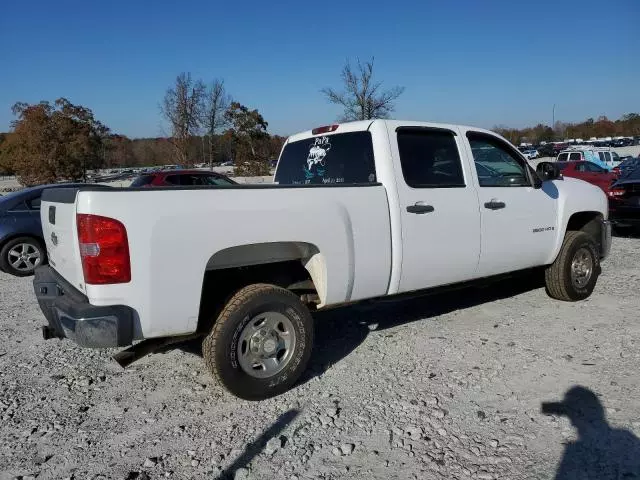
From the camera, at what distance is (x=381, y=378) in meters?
3.98

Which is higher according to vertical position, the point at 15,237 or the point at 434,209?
the point at 434,209

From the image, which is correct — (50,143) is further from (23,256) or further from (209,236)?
(209,236)

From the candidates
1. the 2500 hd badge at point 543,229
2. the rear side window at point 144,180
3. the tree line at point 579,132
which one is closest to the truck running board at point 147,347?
the 2500 hd badge at point 543,229

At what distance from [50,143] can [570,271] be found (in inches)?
1452

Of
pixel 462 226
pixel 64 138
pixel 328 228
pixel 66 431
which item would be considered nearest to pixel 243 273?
pixel 328 228

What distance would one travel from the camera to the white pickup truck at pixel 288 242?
3049 mm

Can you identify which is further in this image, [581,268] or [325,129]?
[581,268]

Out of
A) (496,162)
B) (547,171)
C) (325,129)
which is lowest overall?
(547,171)

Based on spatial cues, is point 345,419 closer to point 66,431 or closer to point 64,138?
point 66,431

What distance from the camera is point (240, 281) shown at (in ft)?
12.8

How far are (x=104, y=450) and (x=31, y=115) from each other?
37205 millimetres

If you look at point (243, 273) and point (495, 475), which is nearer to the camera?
point (495, 475)

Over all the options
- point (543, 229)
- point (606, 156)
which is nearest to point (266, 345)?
point (543, 229)

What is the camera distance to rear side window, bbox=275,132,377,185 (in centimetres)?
432
